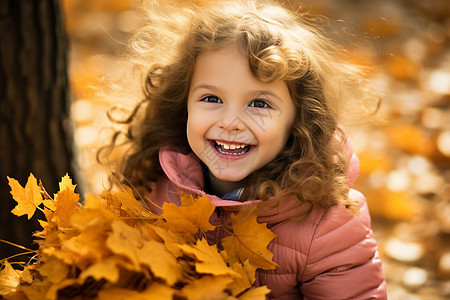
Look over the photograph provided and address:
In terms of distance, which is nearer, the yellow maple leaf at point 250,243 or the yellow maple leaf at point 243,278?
the yellow maple leaf at point 243,278

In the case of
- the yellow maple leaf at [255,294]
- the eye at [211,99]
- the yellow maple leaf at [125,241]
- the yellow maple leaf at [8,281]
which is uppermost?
the eye at [211,99]

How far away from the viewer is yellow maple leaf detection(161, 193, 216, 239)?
1.07 m

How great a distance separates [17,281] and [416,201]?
1823mm

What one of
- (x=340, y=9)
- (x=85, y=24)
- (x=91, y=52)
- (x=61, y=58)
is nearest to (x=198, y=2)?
(x=61, y=58)

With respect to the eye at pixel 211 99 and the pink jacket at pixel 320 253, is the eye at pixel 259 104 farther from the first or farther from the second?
the pink jacket at pixel 320 253

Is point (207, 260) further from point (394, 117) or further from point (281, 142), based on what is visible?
point (394, 117)

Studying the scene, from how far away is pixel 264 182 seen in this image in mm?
1272

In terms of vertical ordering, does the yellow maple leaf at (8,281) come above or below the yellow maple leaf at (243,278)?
below

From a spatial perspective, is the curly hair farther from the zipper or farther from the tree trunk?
the tree trunk

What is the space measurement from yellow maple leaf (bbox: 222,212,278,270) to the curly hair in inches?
4.0

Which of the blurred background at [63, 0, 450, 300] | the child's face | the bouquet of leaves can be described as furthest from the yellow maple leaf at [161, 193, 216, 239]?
the blurred background at [63, 0, 450, 300]

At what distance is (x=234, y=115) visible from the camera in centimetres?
124

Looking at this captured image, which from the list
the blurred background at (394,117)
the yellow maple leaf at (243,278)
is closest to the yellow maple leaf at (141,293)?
the yellow maple leaf at (243,278)

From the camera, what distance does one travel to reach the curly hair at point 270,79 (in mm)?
1263
